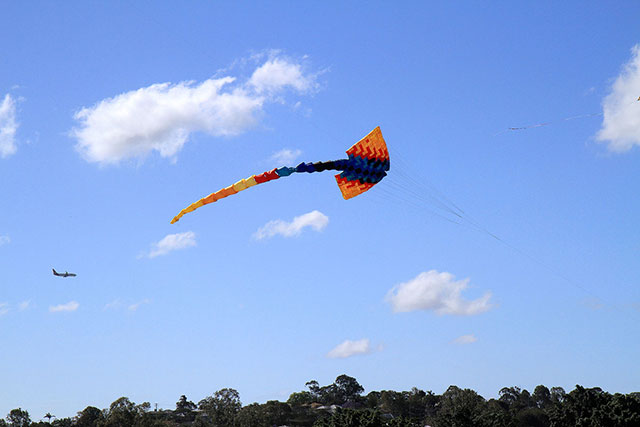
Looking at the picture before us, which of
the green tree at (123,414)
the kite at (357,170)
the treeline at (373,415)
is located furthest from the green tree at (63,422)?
the kite at (357,170)

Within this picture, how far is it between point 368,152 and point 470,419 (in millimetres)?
79398

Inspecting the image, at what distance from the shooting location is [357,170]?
51.5 meters

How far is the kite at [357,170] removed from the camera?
50.6 m

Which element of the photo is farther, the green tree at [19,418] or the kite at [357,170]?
the green tree at [19,418]

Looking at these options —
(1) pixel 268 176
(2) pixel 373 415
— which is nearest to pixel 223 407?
(2) pixel 373 415

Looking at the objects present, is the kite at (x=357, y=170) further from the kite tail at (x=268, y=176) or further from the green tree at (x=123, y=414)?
the green tree at (x=123, y=414)

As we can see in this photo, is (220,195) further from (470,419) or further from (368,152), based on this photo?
(470,419)

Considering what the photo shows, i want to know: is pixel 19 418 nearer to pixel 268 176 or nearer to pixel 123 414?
pixel 123 414

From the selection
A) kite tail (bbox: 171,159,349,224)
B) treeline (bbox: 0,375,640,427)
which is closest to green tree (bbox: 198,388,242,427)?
treeline (bbox: 0,375,640,427)

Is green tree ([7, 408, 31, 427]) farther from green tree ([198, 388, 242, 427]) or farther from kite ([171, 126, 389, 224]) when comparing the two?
kite ([171, 126, 389, 224])

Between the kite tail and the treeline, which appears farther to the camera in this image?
the treeline

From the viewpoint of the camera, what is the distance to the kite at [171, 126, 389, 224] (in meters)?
50.6

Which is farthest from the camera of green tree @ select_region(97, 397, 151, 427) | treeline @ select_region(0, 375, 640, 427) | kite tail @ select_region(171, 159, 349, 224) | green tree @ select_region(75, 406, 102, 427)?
green tree @ select_region(75, 406, 102, 427)

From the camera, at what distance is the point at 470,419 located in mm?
118250
